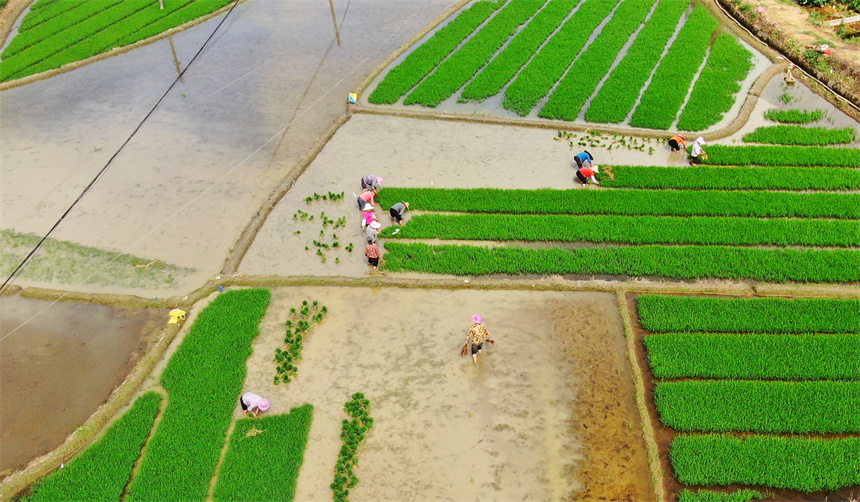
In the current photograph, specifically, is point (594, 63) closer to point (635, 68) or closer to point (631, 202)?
point (635, 68)

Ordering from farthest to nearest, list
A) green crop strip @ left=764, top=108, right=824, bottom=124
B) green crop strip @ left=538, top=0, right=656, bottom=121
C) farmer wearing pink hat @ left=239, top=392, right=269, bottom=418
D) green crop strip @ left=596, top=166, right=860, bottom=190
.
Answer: green crop strip @ left=538, top=0, right=656, bottom=121 < green crop strip @ left=764, top=108, right=824, bottom=124 < green crop strip @ left=596, top=166, right=860, bottom=190 < farmer wearing pink hat @ left=239, top=392, right=269, bottom=418

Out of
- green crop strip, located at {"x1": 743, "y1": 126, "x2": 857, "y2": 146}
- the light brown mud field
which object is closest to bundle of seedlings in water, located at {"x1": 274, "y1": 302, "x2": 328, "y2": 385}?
the light brown mud field

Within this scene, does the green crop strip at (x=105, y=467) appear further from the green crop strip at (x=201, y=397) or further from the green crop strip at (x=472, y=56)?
the green crop strip at (x=472, y=56)

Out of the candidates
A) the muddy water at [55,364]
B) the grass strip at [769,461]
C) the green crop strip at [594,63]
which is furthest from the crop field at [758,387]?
the muddy water at [55,364]

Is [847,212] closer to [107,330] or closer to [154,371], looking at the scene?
[154,371]

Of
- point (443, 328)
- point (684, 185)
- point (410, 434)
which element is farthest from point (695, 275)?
point (410, 434)

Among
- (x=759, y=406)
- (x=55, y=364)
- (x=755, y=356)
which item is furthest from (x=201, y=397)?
(x=755, y=356)

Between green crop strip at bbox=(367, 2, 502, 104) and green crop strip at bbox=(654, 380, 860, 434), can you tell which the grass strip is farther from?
green crop strip at bbox=(367, 2, 502, 104)
